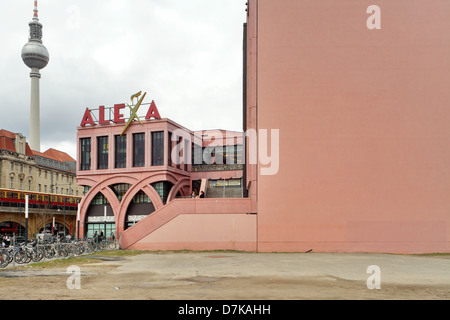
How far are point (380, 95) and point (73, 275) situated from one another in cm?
2401

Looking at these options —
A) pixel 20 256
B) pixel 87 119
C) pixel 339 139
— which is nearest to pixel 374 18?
pixel 339 139

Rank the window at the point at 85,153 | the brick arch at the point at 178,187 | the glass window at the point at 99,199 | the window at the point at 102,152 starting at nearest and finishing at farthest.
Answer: the brick arch at the point at 178,187 → the window at the point at 102,152 → the glass window at the point at 99,199 → the window at the point at 85,153

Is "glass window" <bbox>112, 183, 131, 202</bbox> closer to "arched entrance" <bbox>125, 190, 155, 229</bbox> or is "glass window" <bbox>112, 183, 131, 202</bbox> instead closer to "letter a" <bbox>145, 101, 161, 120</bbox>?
"arched entrance" <bbox>125, 190, 155, 229</bbox>

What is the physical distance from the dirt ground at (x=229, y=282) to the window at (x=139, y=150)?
33775 millimetres

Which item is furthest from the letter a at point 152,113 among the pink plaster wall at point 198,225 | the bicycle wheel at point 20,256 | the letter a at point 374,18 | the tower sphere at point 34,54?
the tower sphere at point 34,54

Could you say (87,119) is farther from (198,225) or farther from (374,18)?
(374,18)

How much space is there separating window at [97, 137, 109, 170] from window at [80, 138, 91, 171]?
1.53m

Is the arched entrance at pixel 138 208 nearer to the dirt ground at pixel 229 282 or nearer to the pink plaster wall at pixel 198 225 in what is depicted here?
the pink plaster wall at pixel 198 225

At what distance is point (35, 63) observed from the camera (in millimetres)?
117750

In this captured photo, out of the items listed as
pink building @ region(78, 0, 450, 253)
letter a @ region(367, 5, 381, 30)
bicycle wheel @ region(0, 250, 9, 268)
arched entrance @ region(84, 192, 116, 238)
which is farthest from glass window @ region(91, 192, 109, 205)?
letter a @ region(367, 5, 381, 30)

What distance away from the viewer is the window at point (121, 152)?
2183 inches

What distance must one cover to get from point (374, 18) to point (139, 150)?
109ft

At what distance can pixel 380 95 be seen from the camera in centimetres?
3097
